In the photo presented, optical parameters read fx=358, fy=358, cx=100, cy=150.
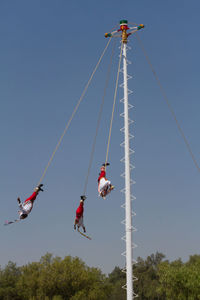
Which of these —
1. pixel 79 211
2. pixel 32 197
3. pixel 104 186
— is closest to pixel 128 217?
pixel 104 186

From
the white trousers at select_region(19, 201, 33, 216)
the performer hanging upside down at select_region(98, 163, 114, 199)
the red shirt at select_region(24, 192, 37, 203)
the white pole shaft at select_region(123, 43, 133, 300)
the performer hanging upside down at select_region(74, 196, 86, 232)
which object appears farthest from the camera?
the red shirt at select_region(24, 192, 37, 203)

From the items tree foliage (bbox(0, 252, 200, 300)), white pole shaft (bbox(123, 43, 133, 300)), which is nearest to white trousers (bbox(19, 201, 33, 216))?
white pole shaft (bbox(123, 43, 133, 300))

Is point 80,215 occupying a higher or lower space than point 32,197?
lower

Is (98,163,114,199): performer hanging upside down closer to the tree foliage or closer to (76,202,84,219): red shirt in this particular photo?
(76,202,84,219): red shirt

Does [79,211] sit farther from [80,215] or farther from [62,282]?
[62,282]

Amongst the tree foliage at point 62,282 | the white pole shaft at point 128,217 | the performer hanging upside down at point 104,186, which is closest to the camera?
the white pole shaft at point 128,217

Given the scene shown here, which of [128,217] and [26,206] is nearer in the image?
[128,217]

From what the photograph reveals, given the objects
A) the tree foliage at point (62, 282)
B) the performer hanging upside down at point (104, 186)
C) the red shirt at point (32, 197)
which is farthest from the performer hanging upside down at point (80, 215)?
the tree foliage at point (62, 282)

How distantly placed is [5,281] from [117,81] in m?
49.5

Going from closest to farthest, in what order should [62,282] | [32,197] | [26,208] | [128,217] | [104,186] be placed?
[128,217] < [104,186] < [26,208] < [32,197] < [62,282]

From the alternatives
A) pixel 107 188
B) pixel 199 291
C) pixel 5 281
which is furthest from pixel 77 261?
pixel 107 188

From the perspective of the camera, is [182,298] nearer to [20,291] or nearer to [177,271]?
[177,271]

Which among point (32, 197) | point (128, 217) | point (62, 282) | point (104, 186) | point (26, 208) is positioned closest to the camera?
point (128, 217)

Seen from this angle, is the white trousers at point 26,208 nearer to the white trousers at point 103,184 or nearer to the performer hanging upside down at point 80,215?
the performer hanging upside down at point 80,215
